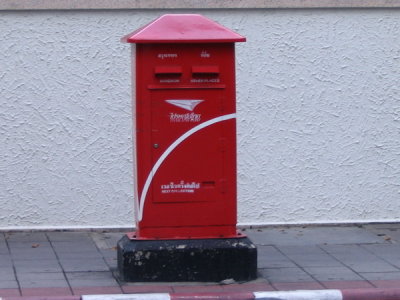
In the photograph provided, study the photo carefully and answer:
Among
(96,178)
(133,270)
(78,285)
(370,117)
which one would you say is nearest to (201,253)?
(133,270)

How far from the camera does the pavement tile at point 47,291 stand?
741cm

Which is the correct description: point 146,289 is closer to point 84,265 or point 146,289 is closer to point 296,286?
point 84,265

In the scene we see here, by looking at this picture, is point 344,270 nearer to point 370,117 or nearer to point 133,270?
point 133,270

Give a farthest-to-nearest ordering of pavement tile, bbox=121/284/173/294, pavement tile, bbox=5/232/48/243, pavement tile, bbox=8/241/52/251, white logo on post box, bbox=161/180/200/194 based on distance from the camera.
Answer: pavement tile, bbox=5/232/48/243 < pavement tile, bbox=8/241/52/251 < white logo on post box, bbox=161/180/200/194 < pavement tile, bbox=121/284/173/294

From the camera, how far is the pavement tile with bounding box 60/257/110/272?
8367mm

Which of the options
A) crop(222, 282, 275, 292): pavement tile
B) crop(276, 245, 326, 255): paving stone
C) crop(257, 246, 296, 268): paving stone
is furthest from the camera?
crop(276, 245, 326, 255): paving stone

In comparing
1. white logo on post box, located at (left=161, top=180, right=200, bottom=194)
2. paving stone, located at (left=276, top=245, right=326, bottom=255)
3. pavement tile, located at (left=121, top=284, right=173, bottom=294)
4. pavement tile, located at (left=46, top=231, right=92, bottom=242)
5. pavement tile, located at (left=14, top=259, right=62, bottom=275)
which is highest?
white logo on post box, located at (left=161, top=180, right=200, bottom=194)

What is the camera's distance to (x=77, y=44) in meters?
10.0

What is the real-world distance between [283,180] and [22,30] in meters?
3.29

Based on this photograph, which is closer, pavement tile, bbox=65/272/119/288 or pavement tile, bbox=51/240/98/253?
pavement tile, bbox=65/272/119/288

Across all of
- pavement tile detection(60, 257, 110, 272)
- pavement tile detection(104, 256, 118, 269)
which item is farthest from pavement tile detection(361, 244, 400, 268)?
pavement tile detection(60, 257, 110, 272)

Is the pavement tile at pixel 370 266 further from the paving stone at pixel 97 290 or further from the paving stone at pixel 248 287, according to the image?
the paving stone at pixel 97 290

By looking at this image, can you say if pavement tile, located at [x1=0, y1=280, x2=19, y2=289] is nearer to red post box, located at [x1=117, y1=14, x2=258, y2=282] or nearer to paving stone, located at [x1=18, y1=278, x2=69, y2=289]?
paving stone, located at [x1=18, y1=278, x2=69, y2=289]

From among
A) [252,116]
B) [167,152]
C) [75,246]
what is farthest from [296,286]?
[252,116]
